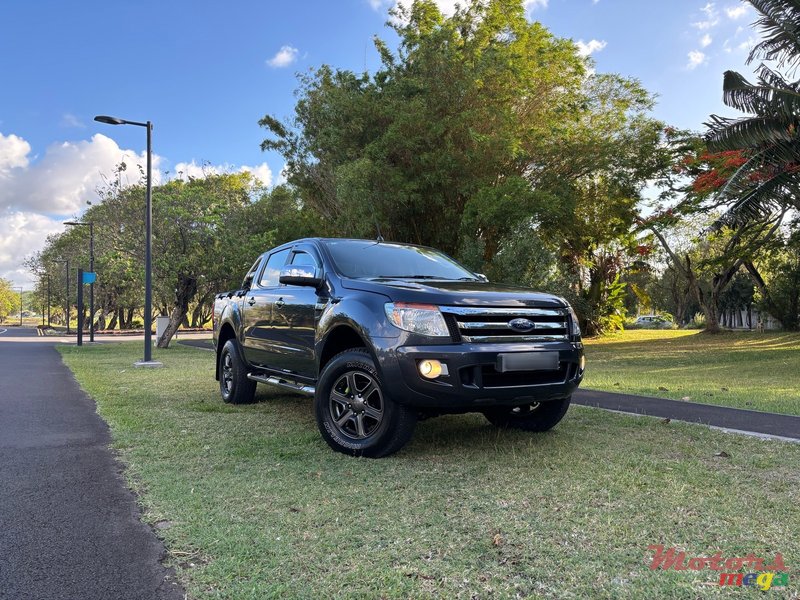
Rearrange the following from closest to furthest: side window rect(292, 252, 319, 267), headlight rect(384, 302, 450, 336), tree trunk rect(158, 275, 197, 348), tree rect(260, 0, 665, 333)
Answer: headlight rect(384, 302, 450, 336) < side window rect(292, 252, 319, 267) < tree rect(260, 0, 665, 333) < tree trunk rect(158, 275, 197, 348)

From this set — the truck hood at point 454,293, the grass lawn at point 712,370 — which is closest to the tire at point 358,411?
the truck hood at point 454,293

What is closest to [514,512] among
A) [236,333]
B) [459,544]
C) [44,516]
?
[459,544]

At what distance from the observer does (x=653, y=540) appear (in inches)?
127

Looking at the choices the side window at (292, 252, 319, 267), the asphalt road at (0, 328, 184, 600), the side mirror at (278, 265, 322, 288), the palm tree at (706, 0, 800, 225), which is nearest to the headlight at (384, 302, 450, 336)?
the side mirror at (278, 265, 322, 288)

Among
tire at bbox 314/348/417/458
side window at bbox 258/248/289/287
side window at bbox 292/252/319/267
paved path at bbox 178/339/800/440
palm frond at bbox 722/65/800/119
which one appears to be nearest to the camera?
tire at bbox 314/348/417/458

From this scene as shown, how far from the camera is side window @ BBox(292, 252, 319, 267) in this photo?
614cm

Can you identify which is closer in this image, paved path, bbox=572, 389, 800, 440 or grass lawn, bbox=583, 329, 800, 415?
paved path, bbox=572, 389, 800, 440

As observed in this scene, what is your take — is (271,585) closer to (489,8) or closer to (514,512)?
(514,512)

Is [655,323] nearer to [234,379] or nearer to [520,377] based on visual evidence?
[234,379]

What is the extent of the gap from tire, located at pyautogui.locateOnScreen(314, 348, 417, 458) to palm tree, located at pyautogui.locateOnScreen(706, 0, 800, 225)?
472 inches

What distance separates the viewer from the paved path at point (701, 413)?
6450 millimetres

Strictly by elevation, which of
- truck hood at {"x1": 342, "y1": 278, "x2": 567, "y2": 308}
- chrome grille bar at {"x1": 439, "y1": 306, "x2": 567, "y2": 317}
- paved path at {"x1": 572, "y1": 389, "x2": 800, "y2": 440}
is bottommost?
paved path at {"x1": 572, "y1": 389, "x2": 800, "y2": 440}

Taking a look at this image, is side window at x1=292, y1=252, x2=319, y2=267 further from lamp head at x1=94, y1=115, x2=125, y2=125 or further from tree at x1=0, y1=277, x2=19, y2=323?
tree at x1=0, y1=277, x2=19, y2=323

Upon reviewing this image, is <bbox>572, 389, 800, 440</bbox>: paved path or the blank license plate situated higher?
the blank license plate
